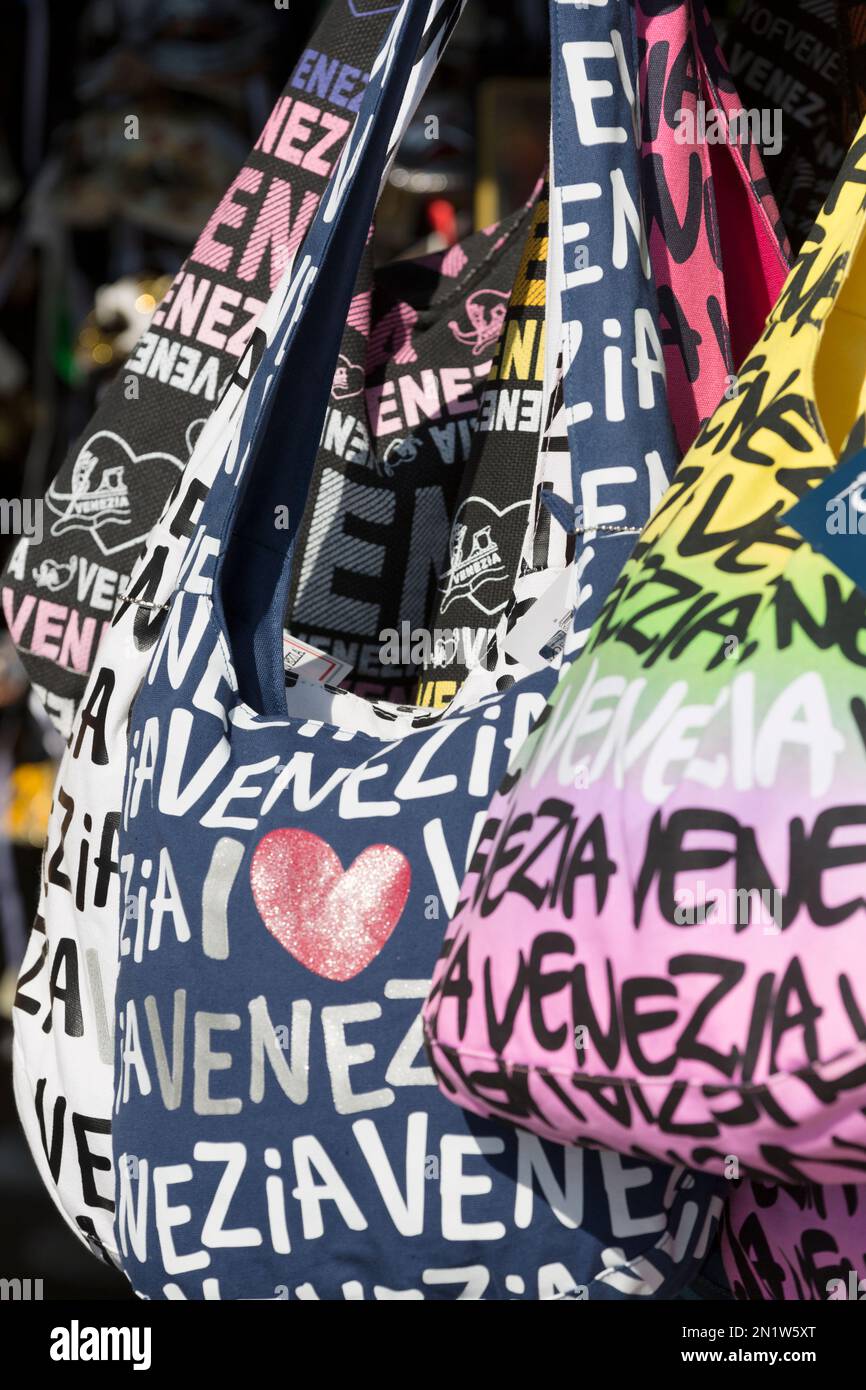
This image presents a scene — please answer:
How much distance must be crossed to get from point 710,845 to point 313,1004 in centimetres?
19

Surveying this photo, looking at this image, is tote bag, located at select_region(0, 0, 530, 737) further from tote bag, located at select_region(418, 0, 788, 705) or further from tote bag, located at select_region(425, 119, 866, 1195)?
tote bag, located at select_region(425, 119, 866, 1195)

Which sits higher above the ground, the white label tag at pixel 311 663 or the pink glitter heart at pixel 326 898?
the white label tag at pixel 311 663

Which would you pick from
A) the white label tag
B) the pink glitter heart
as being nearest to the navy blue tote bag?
the pink glitter heart

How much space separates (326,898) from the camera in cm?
54

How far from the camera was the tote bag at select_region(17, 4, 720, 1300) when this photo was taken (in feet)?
1.72

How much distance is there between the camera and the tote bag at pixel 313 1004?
1.72 feet

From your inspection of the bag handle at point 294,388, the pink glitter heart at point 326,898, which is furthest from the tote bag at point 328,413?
the pink glitter heart at point 326,898

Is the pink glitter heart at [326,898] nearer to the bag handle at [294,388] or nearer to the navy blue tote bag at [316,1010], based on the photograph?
the navy blue tote bag at [316,1010]

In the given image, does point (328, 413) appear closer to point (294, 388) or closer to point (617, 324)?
point (294, 388)

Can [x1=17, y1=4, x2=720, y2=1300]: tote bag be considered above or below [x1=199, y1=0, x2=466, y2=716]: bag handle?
below

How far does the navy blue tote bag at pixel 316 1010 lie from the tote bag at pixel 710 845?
35 mm

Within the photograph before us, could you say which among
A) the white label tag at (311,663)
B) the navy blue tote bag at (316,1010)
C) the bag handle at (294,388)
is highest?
the bag handle at (294,388)

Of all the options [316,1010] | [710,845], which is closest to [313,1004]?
[316,1010]
